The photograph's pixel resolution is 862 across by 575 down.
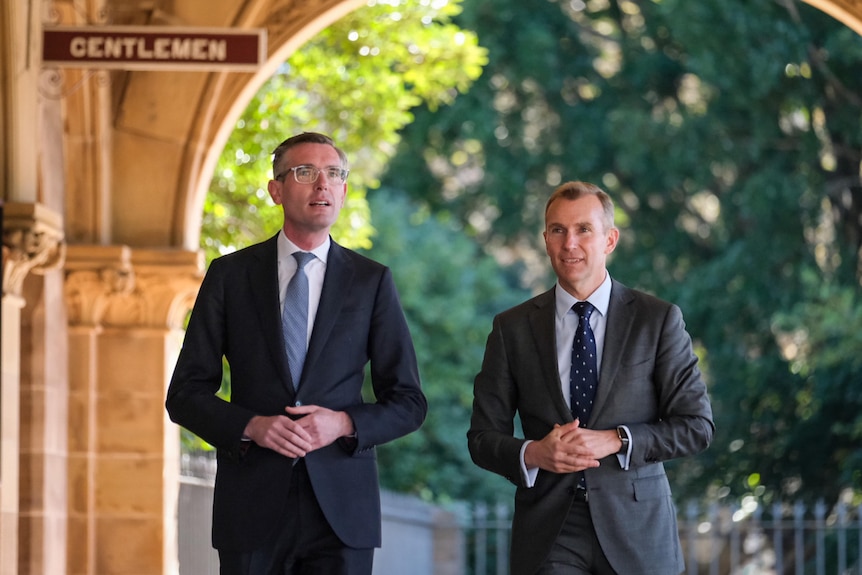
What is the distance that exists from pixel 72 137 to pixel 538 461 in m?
5.96

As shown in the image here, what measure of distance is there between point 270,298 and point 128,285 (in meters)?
5.33

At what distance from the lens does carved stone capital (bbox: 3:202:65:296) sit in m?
8.30

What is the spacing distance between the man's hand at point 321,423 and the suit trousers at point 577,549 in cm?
72

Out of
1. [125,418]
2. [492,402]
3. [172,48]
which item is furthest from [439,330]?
[492,402]

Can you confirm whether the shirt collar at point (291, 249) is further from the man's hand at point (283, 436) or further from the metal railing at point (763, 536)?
the metal railing at point (763, 536)

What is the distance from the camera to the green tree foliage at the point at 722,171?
1867 centimetres

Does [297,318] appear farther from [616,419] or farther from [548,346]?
[616,419]

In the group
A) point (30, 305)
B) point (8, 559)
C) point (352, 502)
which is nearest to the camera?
point (352, 502)

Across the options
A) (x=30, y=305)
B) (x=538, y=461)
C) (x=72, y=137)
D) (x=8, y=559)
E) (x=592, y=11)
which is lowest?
(x=8, y=559)

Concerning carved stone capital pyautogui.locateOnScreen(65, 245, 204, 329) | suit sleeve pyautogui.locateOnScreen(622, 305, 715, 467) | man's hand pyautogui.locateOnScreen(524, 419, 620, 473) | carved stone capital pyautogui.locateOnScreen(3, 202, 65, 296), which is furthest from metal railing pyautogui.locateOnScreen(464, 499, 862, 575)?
man's hand pyautogui.locateOnScreen(524, 419, 620, 473)

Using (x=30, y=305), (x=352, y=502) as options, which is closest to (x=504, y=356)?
(x=352, y=502)

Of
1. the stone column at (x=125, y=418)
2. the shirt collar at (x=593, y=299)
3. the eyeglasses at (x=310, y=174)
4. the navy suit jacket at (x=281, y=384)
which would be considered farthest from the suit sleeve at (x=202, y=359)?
the stone column at (x=125, y=418)

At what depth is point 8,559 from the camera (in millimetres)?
8094

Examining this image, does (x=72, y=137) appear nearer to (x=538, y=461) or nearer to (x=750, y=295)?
(x=538, y=461)
